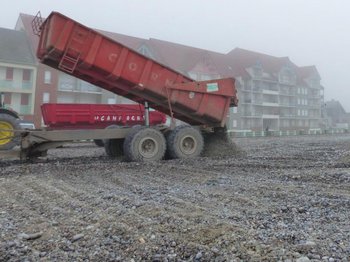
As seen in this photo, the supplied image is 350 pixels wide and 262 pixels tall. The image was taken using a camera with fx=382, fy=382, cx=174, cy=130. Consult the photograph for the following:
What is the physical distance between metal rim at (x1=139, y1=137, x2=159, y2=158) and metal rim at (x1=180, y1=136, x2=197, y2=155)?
986 mm

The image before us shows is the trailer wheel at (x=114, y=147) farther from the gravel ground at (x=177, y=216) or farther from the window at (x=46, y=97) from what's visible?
the window at (x=46, y=97)

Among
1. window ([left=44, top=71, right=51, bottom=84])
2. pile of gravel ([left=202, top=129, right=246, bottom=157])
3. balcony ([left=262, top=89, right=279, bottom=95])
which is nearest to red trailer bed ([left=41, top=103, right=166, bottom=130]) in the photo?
pile of gravel ([left=202, top=129, right=246, bottom=157])

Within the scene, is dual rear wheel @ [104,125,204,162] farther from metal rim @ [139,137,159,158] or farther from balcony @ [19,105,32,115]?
balcony @ [19,105,32,115]

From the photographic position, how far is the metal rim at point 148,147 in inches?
432

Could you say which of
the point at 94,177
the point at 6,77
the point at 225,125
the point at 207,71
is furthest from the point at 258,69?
the point at 94,177

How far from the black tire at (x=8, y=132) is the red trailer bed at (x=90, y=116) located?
4.78 metres

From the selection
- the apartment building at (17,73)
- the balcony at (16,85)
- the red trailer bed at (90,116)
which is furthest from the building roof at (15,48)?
A: the red trailer bed at (90,116)

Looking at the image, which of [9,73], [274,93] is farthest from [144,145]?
[274,93]

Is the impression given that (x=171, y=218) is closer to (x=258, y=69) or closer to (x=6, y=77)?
(x=6, y=77)

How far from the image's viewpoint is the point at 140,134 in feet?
→ 36.0

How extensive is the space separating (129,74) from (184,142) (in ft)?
9.03

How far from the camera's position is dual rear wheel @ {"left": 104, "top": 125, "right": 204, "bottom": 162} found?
10875 millimetres

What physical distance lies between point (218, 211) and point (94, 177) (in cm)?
401

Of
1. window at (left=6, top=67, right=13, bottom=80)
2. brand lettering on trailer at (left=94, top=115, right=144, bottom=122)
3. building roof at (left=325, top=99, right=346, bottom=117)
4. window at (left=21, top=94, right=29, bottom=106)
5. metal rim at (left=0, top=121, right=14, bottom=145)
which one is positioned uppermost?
building roof at (left=325, top=99, right=346, bottom=117)
